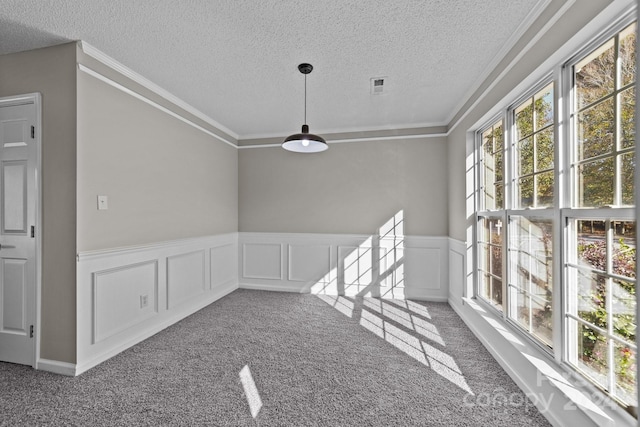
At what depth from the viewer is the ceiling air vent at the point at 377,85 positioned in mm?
2877

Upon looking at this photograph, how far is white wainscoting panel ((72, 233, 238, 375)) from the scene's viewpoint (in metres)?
2.35

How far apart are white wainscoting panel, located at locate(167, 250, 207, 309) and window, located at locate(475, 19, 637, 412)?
3.49 meters

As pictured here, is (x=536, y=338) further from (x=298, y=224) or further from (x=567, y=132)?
(x=298, y=224)

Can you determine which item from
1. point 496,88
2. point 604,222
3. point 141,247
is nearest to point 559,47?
point 496,88

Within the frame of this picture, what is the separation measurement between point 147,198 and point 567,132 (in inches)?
142

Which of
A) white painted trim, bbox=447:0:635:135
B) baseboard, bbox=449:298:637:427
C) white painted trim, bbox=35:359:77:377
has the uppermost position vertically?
white painted trim, bbox=447:0:635:135

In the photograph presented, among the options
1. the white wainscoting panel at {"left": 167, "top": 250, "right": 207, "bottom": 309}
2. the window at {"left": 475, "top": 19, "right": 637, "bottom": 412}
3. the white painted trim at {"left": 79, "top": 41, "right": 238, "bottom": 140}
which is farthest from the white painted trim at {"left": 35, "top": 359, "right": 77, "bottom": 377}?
the window at {"left": 475, "top": 19, "right": 637, "bottom": 412}

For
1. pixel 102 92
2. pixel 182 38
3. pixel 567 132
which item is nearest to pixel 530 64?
pixel 567 132

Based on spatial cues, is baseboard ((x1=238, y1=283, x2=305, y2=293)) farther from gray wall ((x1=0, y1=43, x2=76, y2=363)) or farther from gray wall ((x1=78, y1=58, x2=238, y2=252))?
gray wall ((x1=0, y1=43, x2=76, y2=363))

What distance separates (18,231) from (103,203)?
71 cm

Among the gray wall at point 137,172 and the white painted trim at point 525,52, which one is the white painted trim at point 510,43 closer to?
the white painted trim at point 525,52

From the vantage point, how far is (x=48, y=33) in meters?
2.16

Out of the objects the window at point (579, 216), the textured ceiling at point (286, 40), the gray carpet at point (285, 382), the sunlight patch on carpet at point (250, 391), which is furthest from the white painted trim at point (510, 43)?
the sunlight patch on carpet at point (250, 391)

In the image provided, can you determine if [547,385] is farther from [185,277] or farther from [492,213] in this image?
[185,277]
